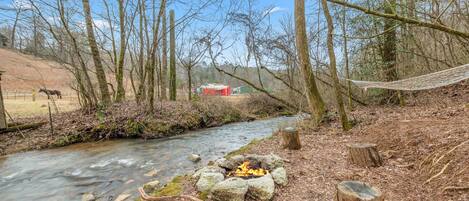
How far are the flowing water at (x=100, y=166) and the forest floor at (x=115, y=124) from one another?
50 cm

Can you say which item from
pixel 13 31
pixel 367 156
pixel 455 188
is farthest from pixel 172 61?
pixel 455 188

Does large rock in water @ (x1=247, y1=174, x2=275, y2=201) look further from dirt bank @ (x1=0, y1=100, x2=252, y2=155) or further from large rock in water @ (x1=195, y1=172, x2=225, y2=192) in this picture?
dirt bank @ (x1=0, y1=100, x2=252, y2=155)

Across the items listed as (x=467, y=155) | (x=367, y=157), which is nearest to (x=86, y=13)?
(x=367, y=157)

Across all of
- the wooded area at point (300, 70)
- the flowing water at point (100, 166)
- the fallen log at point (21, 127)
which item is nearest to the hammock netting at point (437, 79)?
the wooded area at point (300, 70)

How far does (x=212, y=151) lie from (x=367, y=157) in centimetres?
369

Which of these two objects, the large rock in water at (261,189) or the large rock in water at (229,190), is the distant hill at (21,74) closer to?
the large rock in water at (229,190)

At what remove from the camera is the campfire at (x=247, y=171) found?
11.0 feet

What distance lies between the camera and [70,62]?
8906mm

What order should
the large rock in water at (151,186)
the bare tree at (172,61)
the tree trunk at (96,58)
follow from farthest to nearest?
1. the bare tree at (172,61)
2. the tree trunk at (96,58)
3. the large rock in water at (151,186)

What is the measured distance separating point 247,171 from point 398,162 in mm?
2067

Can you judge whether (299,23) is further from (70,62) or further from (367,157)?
(70,62)

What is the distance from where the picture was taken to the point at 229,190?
2912 millimetres

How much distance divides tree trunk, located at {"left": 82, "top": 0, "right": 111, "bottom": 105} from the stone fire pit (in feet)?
24.4

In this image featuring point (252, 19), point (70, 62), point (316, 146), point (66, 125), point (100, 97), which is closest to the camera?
point (316, 146)
